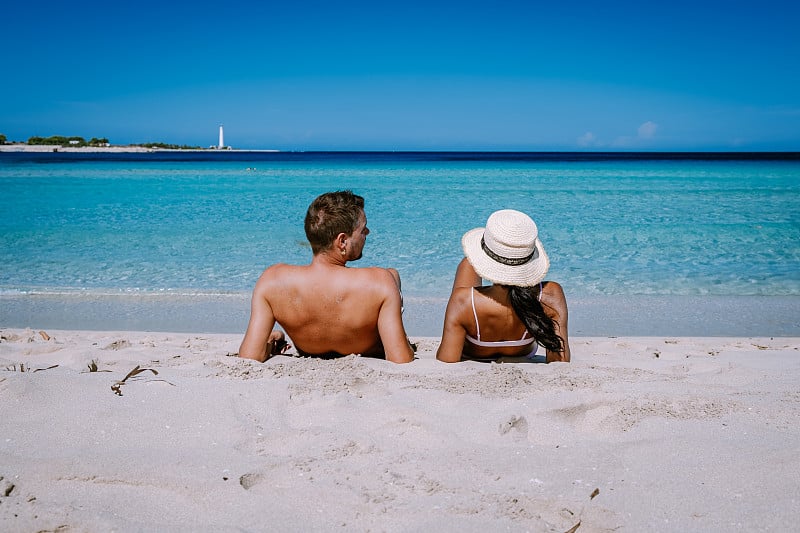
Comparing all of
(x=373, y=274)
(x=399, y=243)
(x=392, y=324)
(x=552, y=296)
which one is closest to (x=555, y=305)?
(x=552, y=296)

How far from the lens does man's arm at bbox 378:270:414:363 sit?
3.68m

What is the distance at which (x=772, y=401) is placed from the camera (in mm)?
3059

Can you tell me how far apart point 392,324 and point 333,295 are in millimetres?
404

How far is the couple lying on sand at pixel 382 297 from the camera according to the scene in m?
3.57

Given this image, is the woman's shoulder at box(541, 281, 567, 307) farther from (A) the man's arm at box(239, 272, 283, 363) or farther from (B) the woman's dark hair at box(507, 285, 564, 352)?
(A) the man's arm at box(239, 272, 283, 363)

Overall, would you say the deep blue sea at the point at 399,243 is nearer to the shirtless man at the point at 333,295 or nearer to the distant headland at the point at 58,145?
the shirtless man at the point at 333,295

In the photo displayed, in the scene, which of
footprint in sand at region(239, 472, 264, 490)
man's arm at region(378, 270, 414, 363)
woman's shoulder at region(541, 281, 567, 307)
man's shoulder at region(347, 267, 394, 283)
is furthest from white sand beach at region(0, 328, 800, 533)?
man's shoulder at region(347, 267, 394, 283)

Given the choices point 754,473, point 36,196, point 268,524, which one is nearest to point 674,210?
point 754,473

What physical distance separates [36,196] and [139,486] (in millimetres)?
19749

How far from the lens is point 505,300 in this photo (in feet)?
12.2

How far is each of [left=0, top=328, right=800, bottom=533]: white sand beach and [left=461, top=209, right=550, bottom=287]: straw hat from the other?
53 centimetres

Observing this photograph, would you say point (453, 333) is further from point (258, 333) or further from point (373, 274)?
point (258, 333)

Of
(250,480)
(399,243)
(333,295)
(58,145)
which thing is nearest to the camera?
(250,480)

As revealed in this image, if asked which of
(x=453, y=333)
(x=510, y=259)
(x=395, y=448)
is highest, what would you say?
(x=510, y=259)
